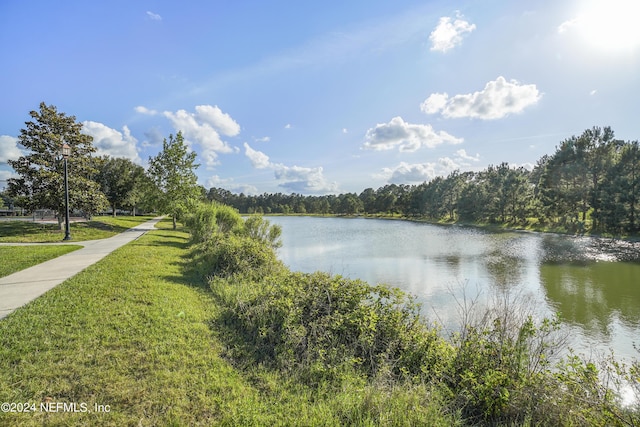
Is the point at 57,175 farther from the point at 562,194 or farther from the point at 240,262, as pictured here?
Answer: the point at 562,194

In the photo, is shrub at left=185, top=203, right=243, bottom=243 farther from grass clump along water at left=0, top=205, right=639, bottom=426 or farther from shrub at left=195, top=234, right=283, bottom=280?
grass clump along water at left=0, top=205, right=639, bottom=426

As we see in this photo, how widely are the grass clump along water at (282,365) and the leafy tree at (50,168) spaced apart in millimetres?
14530

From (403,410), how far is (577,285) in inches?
527

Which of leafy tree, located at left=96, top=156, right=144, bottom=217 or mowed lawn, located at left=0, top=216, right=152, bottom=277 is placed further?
leafy tree, located at left=96, top=156, right=144, bottom=217

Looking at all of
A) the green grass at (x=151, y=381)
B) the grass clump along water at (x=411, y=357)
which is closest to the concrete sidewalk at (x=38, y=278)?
the green grass at (x=151, y=381)

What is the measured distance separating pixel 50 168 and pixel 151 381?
20356mm

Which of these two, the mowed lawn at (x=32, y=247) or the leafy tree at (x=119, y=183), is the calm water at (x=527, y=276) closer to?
the mowed lawn at (x=32, y=247)

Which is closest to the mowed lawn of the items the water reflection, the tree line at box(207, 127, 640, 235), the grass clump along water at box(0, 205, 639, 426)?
the grass clump along water at box(0, 205, 639, 426)

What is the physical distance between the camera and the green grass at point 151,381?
10.5 ft

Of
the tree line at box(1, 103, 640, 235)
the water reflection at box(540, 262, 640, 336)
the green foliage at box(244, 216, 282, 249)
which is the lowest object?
the water reflection at box(540, 262, 640, 336)

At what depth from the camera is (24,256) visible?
33.7ft

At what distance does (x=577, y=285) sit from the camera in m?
12.6

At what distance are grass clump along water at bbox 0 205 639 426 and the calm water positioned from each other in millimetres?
1239

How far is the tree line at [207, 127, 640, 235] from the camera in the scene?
29.1 m
